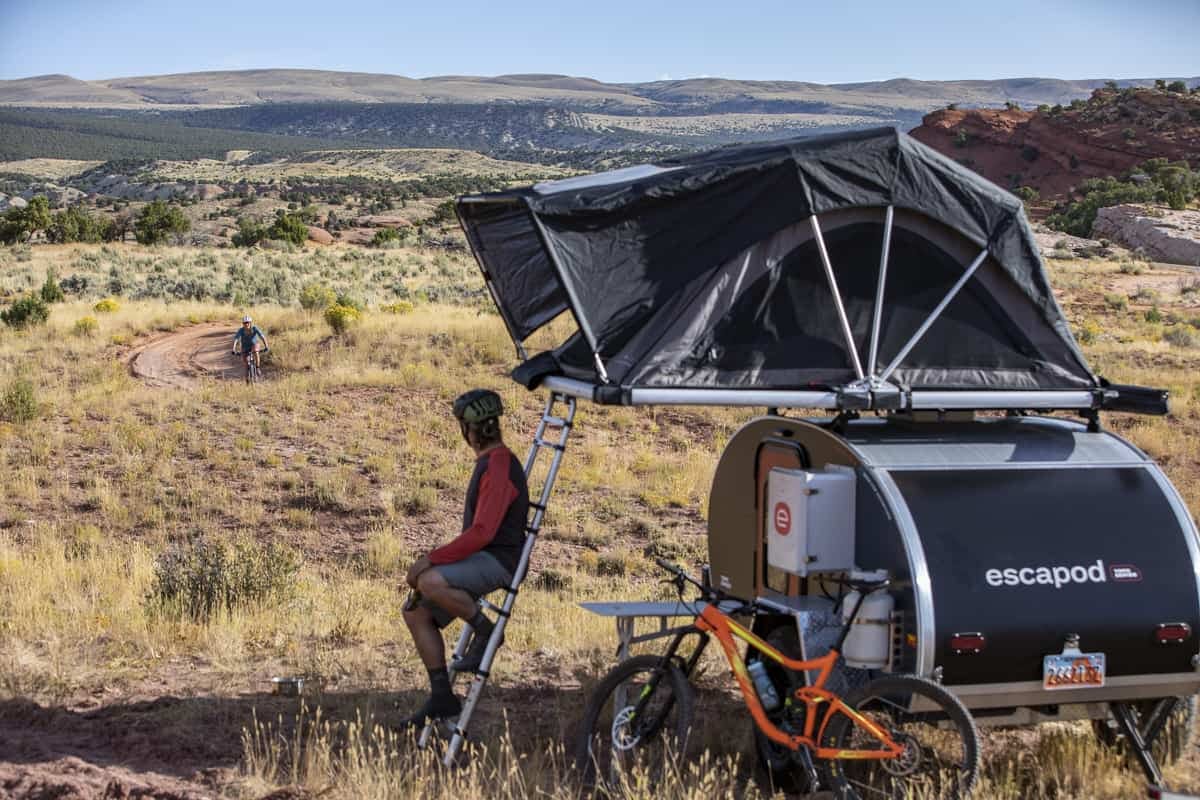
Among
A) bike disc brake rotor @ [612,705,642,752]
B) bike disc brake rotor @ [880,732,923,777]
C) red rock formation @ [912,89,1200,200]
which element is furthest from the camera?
red rock formation @ [912,89,1200,200]

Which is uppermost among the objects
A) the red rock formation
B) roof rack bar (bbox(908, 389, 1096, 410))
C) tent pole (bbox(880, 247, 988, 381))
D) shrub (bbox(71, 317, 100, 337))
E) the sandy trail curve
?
the red rock formation

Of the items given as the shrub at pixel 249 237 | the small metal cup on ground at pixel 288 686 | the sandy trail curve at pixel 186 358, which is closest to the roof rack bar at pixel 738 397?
the small metal cup on ground at pixel 288 686

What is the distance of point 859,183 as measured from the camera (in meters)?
6.26

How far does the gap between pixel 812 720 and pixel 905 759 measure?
0.41m

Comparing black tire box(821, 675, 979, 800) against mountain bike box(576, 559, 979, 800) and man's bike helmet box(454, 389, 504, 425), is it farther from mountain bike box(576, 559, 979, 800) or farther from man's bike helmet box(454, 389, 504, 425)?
man's bike helmet box(454, 389, 504, 425)

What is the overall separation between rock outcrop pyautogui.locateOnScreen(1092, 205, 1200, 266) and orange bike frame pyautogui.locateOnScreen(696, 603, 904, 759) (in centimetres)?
4471

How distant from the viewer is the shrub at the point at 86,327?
990 inches

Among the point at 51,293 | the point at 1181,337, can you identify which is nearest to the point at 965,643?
the point at 1181,337

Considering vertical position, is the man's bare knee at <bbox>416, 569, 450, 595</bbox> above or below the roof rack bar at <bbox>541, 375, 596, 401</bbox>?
below

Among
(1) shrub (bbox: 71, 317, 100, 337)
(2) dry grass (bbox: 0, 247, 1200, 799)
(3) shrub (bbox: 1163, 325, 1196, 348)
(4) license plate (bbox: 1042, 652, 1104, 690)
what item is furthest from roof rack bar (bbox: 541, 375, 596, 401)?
(3) shrub (bbox: 1163, 325, 1196, 348)

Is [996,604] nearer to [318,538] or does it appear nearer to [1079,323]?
[318,538]

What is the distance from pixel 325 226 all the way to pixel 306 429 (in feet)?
155

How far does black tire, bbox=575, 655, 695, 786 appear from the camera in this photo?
18.5 feet

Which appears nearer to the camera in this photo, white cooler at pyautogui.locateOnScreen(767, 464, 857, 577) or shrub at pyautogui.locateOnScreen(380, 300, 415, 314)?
white cooler at pyautogui.locateOnScreen(767, 464, 857, 577)
